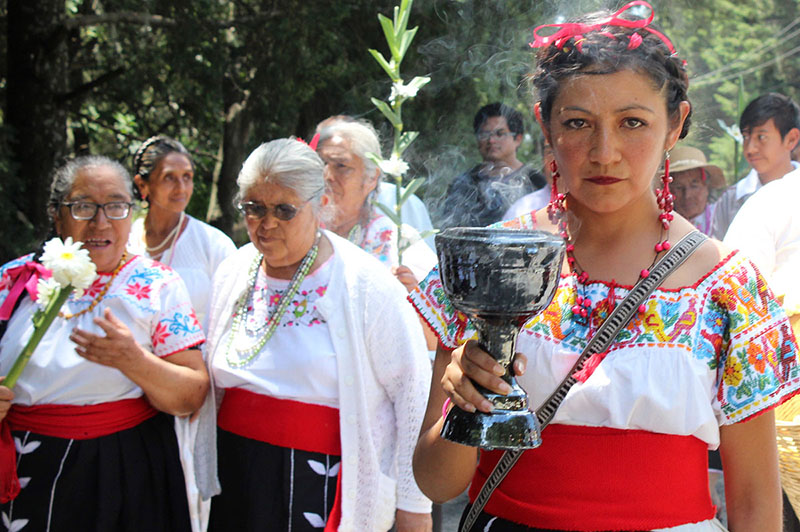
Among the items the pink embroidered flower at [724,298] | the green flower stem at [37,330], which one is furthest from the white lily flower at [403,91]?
the pink embroidered flower at [724,298]

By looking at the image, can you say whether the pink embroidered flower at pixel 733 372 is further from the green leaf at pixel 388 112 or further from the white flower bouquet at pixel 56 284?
the green leaf at pixel 388 112

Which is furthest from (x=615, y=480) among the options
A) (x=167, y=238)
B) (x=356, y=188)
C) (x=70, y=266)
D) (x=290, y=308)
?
(x=167, y=238)

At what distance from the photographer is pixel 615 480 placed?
5.44ft

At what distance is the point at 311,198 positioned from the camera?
3367 millimetres

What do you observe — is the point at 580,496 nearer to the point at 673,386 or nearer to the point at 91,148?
the point at 673,386

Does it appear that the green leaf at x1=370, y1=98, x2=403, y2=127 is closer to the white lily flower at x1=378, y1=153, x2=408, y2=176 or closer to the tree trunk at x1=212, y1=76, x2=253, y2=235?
the white lily flower at x1=378, y1=153, x2=408, y2=176

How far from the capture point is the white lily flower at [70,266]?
2.73 metres

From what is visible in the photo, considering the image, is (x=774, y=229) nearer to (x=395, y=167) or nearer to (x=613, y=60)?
(x=395, y=167)

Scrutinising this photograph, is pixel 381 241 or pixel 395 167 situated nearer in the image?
pixel 395 167

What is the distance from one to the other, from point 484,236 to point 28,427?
2.26 meters

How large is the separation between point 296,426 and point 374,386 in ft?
1.06

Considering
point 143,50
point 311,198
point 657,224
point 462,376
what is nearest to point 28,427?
point 311,198

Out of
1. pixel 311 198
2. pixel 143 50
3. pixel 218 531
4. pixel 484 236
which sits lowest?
pixel 218 531

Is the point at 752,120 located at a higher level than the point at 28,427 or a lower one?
higher
